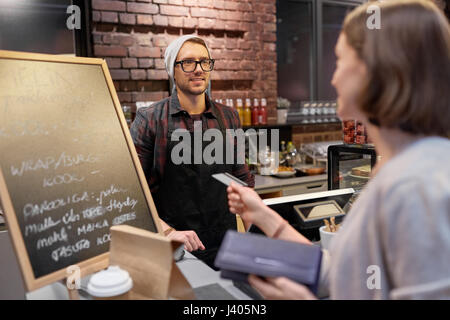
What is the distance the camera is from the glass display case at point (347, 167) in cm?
193

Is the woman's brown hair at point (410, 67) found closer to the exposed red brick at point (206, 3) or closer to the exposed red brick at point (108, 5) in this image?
the exposed red brick at point (108, 5)

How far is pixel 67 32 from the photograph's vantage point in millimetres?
3688

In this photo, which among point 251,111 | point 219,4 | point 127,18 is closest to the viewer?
point 127,18

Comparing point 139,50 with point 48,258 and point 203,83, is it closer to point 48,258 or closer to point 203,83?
point 203,83

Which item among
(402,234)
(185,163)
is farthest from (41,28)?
(402,234)

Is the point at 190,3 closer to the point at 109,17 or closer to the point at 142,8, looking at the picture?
the point at 142,8

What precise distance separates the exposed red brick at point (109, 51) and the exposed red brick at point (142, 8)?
1.22 ft

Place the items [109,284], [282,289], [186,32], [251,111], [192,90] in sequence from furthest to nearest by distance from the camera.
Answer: [251,111], [186,32], [192,90], [109,284], [282,289]

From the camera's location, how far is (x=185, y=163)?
7.18ft

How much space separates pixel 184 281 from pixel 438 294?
67cm

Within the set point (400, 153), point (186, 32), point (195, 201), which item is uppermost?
point (186, 32)

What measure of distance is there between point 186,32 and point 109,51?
0.82m

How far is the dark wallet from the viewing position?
914mm

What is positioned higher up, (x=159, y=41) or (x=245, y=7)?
(x=245, y=7)
